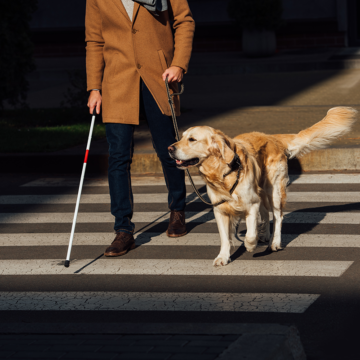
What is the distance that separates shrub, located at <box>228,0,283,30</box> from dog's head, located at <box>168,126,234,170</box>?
1751 centimetres

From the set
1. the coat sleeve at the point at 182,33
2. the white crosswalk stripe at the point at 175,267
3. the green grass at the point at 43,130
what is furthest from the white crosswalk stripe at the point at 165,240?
the green grass at the point at 43,130

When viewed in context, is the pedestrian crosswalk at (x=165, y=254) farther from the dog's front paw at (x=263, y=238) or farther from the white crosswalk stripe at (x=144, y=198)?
the dog's front paw at (x=263, y=238)

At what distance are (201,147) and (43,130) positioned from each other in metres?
6.83

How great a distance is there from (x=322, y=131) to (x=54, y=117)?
25.8 feet

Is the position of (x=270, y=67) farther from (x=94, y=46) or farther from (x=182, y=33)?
(x=94, y=46)

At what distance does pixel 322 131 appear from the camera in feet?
19.0

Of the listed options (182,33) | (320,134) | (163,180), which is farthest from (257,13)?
(182,33)

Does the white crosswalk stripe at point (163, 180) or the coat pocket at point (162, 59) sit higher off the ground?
the coat pocket at point (162, 59)

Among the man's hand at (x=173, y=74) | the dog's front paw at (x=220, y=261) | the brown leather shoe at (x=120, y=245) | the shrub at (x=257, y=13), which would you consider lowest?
the dog's front paw at (x=220, y=261)

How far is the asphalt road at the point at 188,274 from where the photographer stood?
12.6ft

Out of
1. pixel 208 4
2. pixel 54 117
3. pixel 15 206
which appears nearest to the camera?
pixel 15 206

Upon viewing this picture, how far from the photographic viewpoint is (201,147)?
4773mm

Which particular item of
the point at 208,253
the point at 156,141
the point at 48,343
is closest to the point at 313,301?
the point at 208,253

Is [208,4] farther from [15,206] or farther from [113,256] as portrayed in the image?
[113,256]
